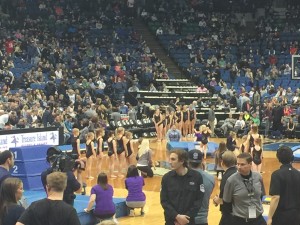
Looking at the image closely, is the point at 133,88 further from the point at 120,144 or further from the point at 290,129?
the point at 120,144

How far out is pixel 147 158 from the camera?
19906 millimetres

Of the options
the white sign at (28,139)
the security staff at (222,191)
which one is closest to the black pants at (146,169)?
the white sign at (28,139)

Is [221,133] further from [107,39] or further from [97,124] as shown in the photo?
[107,39]

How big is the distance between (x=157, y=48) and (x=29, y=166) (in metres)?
27.2

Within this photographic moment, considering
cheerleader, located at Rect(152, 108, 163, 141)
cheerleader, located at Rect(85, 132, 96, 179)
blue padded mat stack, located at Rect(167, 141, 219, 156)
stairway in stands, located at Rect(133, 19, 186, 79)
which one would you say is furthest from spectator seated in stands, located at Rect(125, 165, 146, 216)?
stairway in stands, located at Rect(133, 19, 186, 79)

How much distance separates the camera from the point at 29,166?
54.5 feet

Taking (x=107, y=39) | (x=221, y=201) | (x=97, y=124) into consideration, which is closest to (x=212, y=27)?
(x=107, y=39)

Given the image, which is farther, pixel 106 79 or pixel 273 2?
pixel 273 2

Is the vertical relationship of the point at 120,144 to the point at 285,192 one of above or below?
below

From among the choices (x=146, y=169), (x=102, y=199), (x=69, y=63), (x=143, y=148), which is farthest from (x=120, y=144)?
(x=69, y=63)

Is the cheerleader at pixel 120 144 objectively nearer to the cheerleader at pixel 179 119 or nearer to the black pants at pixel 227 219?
the cheerleader at pixel 179 119

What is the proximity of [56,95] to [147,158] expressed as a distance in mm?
11944

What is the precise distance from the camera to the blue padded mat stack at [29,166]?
16422 millimetres

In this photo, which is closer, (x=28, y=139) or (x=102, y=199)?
(x=102, y=199)
